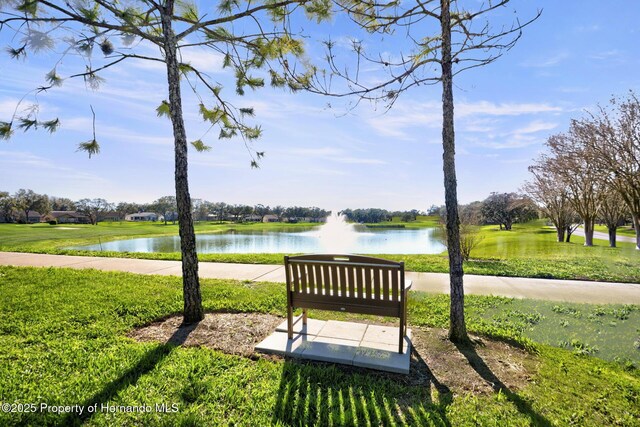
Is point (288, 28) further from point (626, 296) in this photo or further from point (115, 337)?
point (626, 296)

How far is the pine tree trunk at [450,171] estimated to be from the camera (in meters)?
3.24

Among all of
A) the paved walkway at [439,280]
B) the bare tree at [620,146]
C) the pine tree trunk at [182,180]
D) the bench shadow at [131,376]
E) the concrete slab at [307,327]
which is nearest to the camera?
the bench shadow at [131,376]

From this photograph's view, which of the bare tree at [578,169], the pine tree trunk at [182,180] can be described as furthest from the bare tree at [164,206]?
the pine tree trunk at [182,180]

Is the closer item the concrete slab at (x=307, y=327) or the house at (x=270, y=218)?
the concrete slab at (x=307, y=327)

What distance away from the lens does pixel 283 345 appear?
318 cm

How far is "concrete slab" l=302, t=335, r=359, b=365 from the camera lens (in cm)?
291

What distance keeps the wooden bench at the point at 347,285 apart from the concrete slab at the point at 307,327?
23 centimetres

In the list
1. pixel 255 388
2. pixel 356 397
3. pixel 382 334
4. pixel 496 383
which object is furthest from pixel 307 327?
pixel 496 383

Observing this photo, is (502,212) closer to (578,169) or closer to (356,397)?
(578,169)

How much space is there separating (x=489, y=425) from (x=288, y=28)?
208 inches

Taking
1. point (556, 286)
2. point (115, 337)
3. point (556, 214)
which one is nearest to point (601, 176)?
point (556, 214)

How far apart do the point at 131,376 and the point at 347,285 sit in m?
2.02

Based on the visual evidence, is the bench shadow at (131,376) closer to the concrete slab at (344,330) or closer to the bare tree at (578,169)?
the concrete slab at (344,330)

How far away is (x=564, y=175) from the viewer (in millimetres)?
14164
